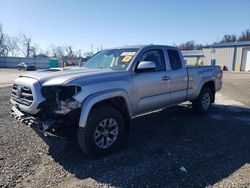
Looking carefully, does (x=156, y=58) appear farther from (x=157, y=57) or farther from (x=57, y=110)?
(x=57, y=110)

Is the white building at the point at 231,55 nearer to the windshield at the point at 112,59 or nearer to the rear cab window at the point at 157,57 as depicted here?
the rear cab window at the point at 157,57

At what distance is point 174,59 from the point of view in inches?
251

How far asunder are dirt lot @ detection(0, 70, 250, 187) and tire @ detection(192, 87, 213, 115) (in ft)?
3.39

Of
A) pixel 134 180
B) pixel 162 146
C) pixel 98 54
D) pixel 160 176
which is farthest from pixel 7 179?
pixel 98 54

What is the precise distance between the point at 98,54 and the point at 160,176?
3630 millimetres

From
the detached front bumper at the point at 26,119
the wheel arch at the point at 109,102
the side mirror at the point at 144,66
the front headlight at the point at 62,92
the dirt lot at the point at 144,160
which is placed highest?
the side mirror at the point at 144,66

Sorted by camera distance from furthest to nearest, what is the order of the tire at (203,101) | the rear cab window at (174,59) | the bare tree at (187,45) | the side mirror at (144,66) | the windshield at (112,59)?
1. the bare tree at (187,45)
2. the tire at (203,101)
3. the rear cab window at (174,59)
4. the windshield at (112,59)
5. the side mirror at (144,66)

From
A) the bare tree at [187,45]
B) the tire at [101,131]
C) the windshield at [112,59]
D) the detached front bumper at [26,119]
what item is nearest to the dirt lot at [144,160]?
the tire at [101,131]

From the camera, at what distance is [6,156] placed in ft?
15.0

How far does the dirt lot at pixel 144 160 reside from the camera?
3.71 m

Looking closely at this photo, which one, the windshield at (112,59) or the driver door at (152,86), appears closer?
the driver door at (152,86)

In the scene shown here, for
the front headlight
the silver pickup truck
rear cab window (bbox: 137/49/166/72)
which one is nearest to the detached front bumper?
the silver pickup truck

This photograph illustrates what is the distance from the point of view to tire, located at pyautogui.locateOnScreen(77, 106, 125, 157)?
13.7 ft

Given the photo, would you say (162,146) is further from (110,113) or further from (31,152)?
(31,152)
